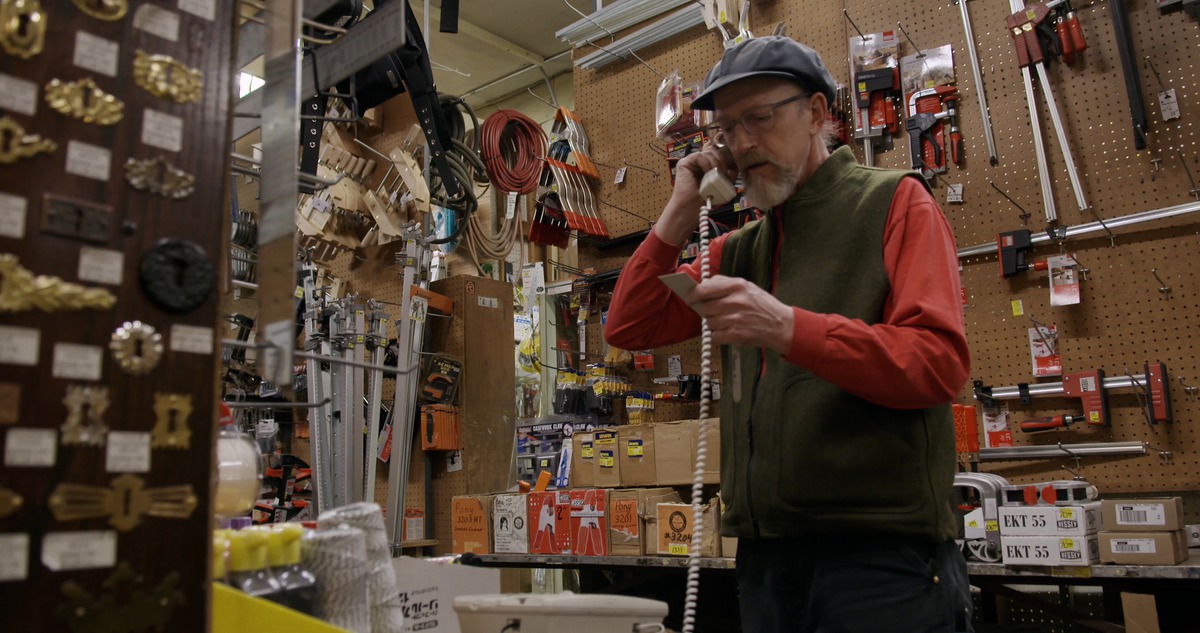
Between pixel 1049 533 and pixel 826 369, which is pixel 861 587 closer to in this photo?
pixel 826 369

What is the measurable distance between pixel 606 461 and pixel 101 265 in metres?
3.61

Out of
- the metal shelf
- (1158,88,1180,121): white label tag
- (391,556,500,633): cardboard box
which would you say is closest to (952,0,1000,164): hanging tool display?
(1158,88,1180,121): white label tag

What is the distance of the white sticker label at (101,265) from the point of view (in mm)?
724

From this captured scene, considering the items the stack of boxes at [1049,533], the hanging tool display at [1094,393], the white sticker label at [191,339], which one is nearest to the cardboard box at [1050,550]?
the stack of boxes at [1049,533]

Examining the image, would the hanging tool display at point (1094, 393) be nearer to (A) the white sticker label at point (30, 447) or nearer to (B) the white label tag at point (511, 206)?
(B) the white label tag at point (511, 206)

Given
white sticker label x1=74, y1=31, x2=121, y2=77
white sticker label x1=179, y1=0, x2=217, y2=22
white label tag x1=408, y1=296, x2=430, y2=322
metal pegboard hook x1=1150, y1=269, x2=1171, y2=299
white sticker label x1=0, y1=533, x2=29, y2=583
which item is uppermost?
white label tag x1=408, y1=296, x2=430, y2=322

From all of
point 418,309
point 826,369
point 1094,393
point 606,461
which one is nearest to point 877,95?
point 1094,393

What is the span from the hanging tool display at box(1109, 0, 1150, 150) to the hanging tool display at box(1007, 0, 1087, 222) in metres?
0.25

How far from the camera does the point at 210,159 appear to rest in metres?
0.81

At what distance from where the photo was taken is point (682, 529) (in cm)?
373

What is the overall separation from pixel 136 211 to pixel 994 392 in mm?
3752

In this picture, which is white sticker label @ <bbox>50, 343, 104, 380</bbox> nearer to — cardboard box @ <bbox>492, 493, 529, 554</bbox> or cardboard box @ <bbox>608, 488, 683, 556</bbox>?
cardboard box @ <bbox>608, 488, 683, 556</bbox>

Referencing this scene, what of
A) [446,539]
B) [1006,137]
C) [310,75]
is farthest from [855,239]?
[446,539]

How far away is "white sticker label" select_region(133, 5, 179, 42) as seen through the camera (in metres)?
0.80
